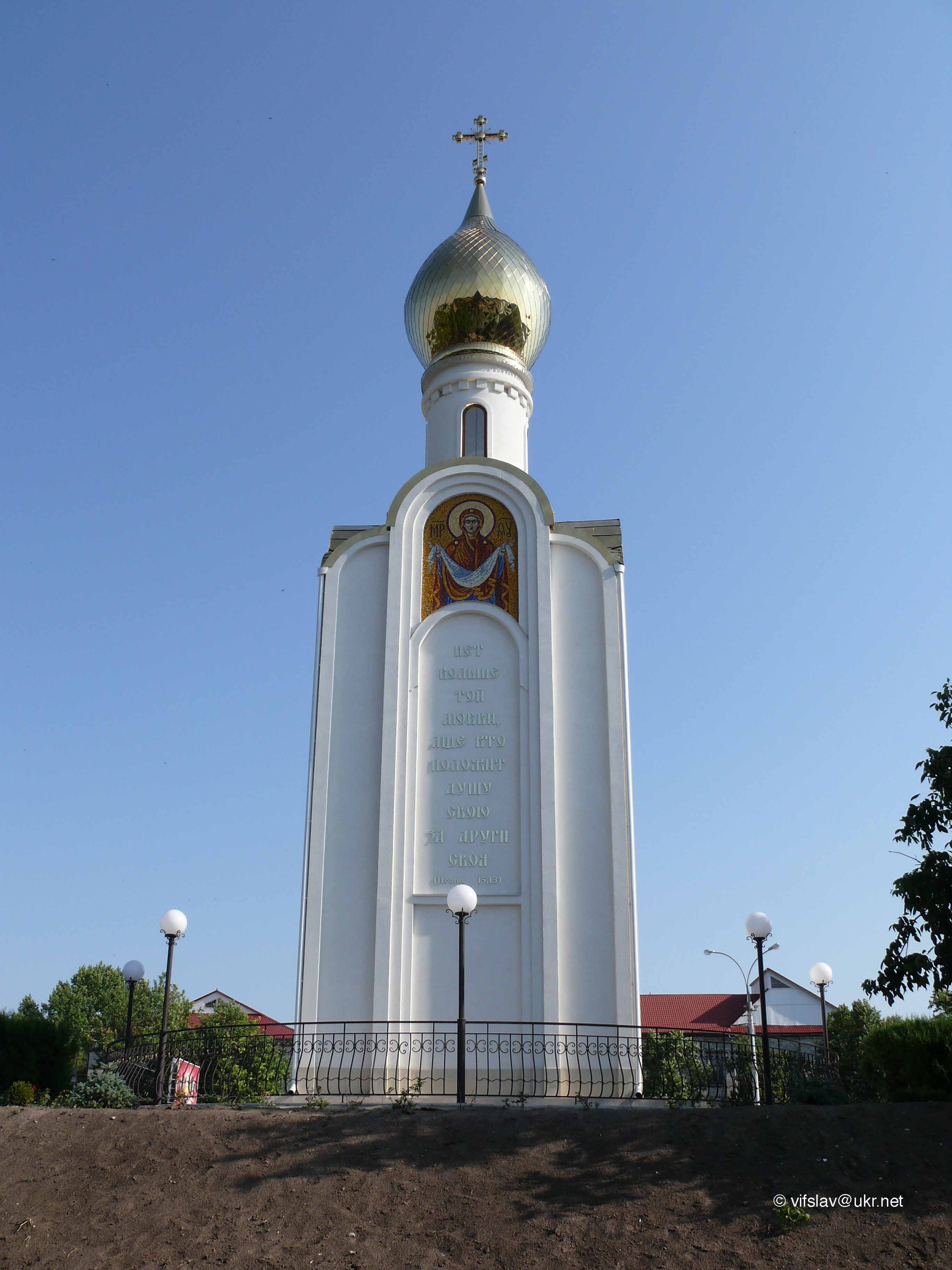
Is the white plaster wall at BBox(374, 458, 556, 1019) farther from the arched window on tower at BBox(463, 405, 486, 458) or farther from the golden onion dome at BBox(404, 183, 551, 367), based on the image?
the golden onion dome at BBox(404, 183, 551, 367)

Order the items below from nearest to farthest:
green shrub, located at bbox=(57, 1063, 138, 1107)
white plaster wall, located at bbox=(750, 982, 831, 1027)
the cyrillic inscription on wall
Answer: green shrub, located at bbox=(57, 1063, 138, 1107) → the cyrillic inscription on wall → white plaster wall, located at bbox=(750, 982, 831, 1027)

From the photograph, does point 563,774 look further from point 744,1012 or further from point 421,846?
point 744,1012

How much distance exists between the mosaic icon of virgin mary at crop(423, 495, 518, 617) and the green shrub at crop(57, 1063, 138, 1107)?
719 centimetres

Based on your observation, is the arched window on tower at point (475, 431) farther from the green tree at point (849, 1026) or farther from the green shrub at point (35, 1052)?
the green tree at point (849, 1026)

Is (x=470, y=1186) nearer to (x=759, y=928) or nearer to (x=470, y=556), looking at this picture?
(x=759, y=928)

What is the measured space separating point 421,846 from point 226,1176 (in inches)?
223

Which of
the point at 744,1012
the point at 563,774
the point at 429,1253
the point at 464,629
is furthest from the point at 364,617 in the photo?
the point at 744,1012

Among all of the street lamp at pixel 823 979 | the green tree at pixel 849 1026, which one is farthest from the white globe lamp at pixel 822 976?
the green tree at pixel 849 1026

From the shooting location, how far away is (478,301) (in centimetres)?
1853

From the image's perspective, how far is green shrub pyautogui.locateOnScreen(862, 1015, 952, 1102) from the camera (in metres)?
10.7

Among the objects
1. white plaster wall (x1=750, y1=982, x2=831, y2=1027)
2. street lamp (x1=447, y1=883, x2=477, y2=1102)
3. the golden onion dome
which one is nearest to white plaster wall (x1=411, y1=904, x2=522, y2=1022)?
street lamp (x1=447, y1=883, x2=477, y2=1102)

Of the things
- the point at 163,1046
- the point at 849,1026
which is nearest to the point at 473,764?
the point at 163,1046

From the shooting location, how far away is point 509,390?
1819cm

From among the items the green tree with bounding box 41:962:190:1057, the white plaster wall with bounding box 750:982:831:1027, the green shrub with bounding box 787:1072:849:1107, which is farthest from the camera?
the white plaster wall with bounding box 750:982:831:1027
